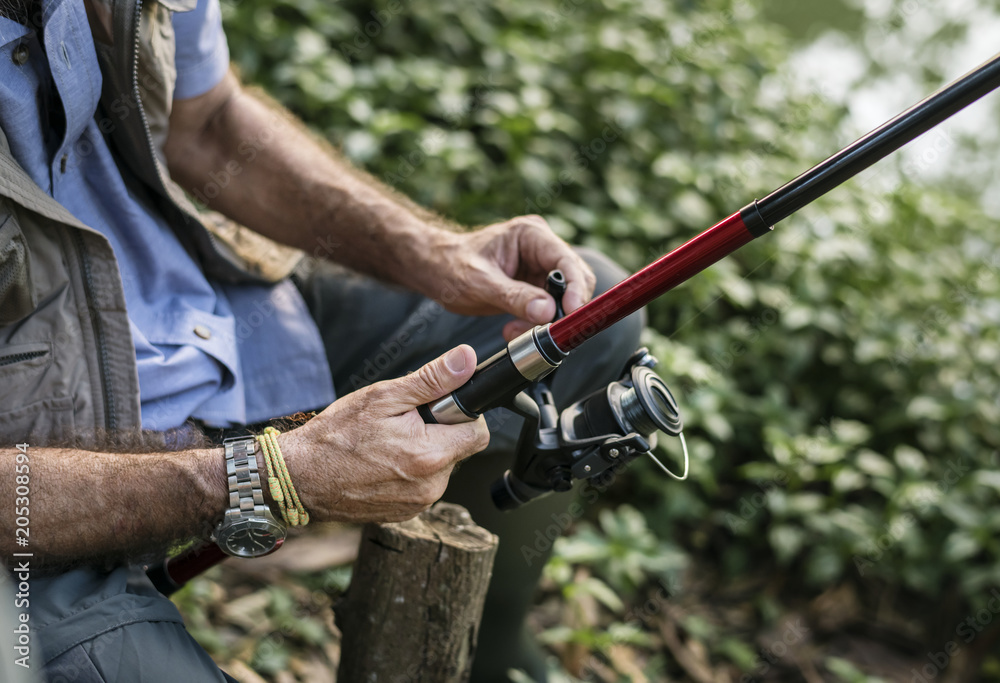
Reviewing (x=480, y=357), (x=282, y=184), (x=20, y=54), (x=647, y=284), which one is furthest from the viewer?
(x=282, y=184)

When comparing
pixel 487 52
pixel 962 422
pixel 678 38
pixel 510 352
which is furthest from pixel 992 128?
pixel 510 352

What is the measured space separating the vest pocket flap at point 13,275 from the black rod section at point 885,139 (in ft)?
3.53

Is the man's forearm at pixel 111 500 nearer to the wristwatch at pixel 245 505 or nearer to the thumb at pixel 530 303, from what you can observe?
the wristwatch at pixel 245 505

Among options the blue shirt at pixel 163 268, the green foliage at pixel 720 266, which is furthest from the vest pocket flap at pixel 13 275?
the green foliage at pixel 720 266

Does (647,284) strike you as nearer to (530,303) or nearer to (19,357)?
(530,303)

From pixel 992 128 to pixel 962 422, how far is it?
169 inches

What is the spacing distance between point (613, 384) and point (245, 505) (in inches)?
24.1

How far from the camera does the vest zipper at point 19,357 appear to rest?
1.21 m

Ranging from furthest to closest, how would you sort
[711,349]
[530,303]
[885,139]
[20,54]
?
[711,349] < [530,303] < [20,54] < [885,139]

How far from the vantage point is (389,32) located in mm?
3277

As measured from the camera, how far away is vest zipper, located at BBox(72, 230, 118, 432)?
129 centimetres

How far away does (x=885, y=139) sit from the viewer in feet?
3.23

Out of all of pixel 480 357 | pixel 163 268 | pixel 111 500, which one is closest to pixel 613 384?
pixel 480 357

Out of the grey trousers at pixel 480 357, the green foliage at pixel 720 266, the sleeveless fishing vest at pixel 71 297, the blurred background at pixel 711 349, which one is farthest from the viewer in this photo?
the green foliage at pixel 720 266
